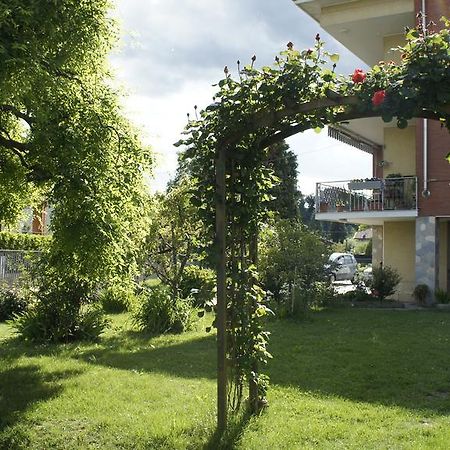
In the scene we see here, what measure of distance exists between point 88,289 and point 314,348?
14.4ft

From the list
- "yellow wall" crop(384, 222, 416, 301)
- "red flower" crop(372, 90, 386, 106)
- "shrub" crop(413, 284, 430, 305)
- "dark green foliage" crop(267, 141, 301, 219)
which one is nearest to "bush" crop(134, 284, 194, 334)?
"shrub" crop(413, 284, 430, 305)

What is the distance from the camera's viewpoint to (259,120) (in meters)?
5.00

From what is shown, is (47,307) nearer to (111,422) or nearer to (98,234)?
(98,234)

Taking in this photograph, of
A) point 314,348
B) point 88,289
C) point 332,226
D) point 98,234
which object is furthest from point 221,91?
point 332,226

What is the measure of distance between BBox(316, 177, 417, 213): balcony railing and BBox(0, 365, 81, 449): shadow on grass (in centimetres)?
1158

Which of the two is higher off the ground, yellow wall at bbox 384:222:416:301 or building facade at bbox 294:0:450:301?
building facade at bbox 294:0:450:301

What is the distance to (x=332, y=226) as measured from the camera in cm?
7306

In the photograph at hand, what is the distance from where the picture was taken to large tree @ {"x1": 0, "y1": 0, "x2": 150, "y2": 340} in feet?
17.6

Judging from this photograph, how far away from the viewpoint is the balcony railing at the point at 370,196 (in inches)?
655

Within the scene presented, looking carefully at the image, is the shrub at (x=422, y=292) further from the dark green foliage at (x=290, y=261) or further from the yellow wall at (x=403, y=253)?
the dark green foliage at (x=290, y=261)

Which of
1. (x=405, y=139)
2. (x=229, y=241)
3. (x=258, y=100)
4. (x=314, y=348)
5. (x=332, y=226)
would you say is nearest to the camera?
(x=258, y=100)

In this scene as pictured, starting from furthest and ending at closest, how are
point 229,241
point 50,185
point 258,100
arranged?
point 50,185 → point 229,241 → point 258,100

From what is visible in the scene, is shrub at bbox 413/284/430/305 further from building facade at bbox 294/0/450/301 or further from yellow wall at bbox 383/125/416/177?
yellow wall at bbox 383/125/416/177

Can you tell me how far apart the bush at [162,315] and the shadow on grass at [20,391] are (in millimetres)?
3561
